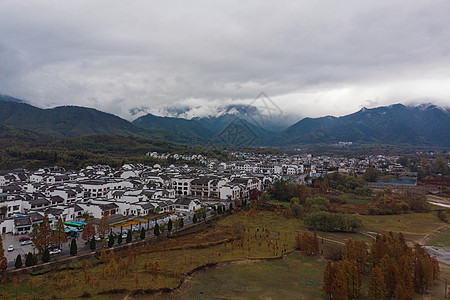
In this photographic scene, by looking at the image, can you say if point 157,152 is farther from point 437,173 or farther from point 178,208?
point 437,173

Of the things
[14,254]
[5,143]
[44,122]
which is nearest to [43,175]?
[14,254]

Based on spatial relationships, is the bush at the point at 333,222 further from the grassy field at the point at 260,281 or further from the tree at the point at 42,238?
the tree at the point at 42,238

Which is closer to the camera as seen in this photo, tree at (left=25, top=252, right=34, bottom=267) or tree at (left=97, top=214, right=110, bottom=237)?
tree at (left=25, top=252, right=34, bottom=267)

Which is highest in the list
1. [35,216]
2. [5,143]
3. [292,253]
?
[5,143]

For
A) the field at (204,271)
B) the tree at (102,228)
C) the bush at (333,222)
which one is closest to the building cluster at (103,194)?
the tree at (102,228)

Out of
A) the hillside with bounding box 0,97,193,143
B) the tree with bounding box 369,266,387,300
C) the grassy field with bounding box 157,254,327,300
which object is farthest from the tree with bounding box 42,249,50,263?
the hillside with bounding box 0,97,193,143

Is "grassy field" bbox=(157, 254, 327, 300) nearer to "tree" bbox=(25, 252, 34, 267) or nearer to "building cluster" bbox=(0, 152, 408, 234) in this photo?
"tree" bbox=(25, 252, 34, 267)
